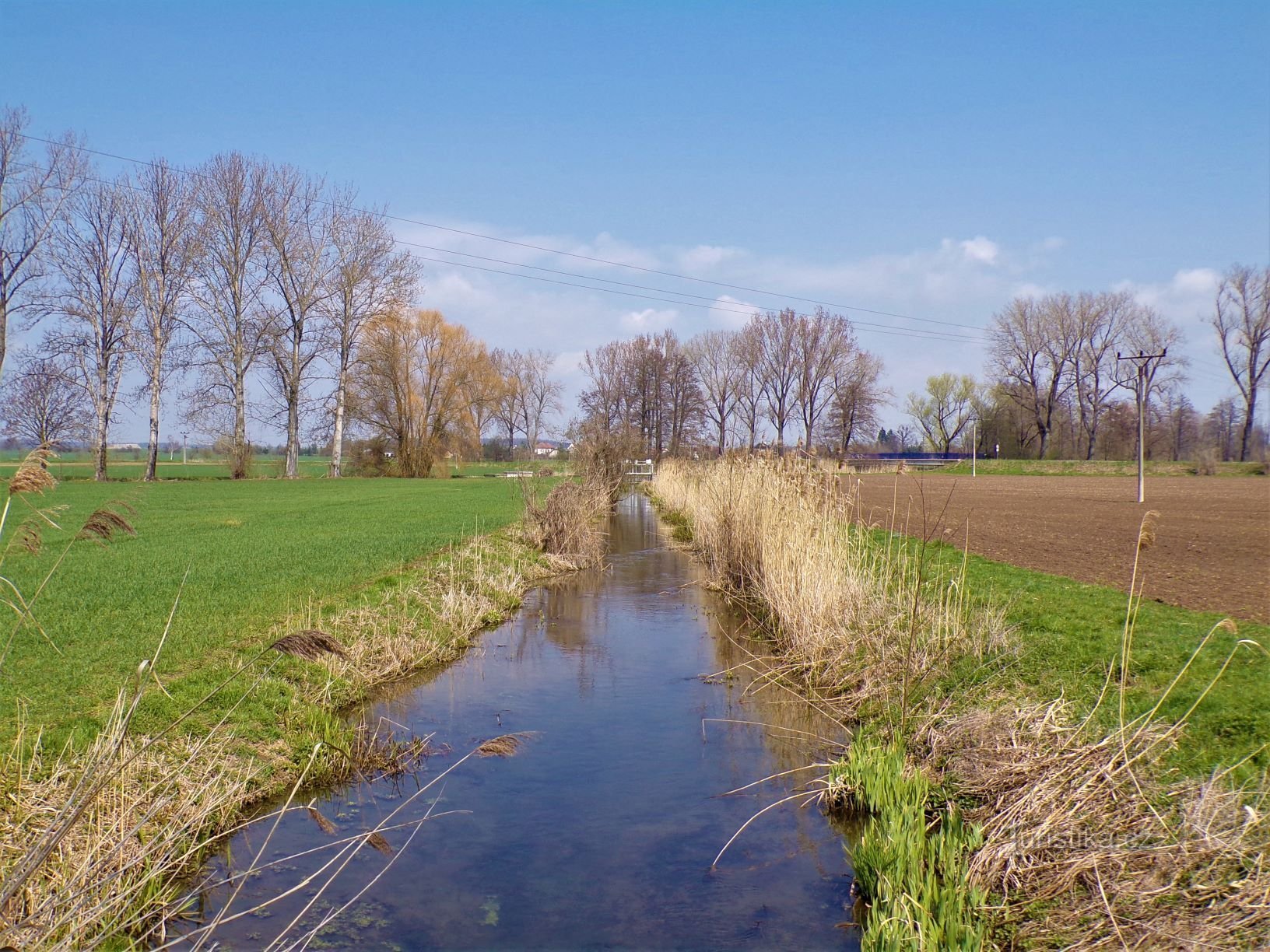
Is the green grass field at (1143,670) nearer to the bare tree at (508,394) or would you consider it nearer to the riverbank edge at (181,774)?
the riverbank edge at (181,774)

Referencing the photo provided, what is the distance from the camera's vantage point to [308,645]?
123 inches

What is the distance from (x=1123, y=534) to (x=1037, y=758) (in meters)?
15.2

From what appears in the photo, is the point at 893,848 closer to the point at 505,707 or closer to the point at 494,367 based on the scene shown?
the point at 505,707

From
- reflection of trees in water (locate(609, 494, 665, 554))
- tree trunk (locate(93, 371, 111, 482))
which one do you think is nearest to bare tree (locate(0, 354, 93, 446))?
tree trunk (locate(93, 371, 111, 482))

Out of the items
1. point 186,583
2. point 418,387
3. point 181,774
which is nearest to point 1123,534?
point 186,583

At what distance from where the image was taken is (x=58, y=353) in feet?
129

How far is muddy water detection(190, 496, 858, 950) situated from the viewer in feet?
14.0

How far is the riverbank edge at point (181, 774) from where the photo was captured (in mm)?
3467

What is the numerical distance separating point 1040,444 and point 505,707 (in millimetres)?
72325

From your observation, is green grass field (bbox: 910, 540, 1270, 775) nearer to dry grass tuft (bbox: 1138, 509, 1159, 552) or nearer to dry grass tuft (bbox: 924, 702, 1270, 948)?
dry grass tuft (bbox: 924, 702, 1270, 948)

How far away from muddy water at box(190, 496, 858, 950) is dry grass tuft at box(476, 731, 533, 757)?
0.09m

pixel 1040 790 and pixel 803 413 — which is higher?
pixel 803 413

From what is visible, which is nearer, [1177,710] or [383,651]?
[1177,710]

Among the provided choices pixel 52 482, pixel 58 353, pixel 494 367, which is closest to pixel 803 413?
pixel 494 367
